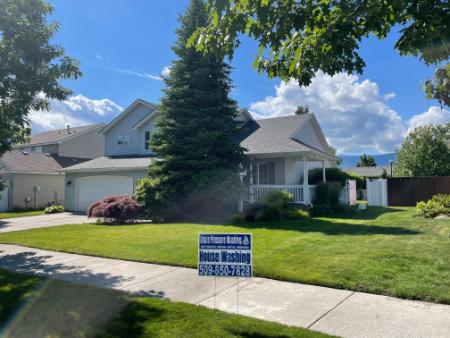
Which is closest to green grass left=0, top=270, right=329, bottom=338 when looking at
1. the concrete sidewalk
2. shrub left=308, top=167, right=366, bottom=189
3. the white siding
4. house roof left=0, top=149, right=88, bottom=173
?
the concrete sidewalk

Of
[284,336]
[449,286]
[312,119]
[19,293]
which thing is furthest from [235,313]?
[312,119]

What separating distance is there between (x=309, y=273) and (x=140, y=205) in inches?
447

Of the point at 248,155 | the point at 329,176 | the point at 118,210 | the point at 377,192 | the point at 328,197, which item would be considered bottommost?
the point at 118,210

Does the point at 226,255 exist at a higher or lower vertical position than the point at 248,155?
lower

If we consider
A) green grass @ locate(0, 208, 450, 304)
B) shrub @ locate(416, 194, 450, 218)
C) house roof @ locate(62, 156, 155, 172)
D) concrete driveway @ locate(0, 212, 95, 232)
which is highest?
house roof @ locate(62, 156, 155, 172)

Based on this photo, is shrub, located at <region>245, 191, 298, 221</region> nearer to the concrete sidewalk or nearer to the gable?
the gable

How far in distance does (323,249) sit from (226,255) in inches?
160

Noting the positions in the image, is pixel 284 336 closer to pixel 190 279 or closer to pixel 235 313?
pixel 235 313

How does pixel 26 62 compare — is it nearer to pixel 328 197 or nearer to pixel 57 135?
pixel 328 197

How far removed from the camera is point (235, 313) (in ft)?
15.7

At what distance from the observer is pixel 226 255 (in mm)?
A: 4910

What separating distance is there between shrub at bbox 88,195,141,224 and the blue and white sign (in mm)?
11680

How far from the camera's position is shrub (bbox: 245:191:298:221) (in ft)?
47.1

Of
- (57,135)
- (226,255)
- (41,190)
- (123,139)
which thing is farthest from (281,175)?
(57,135)
